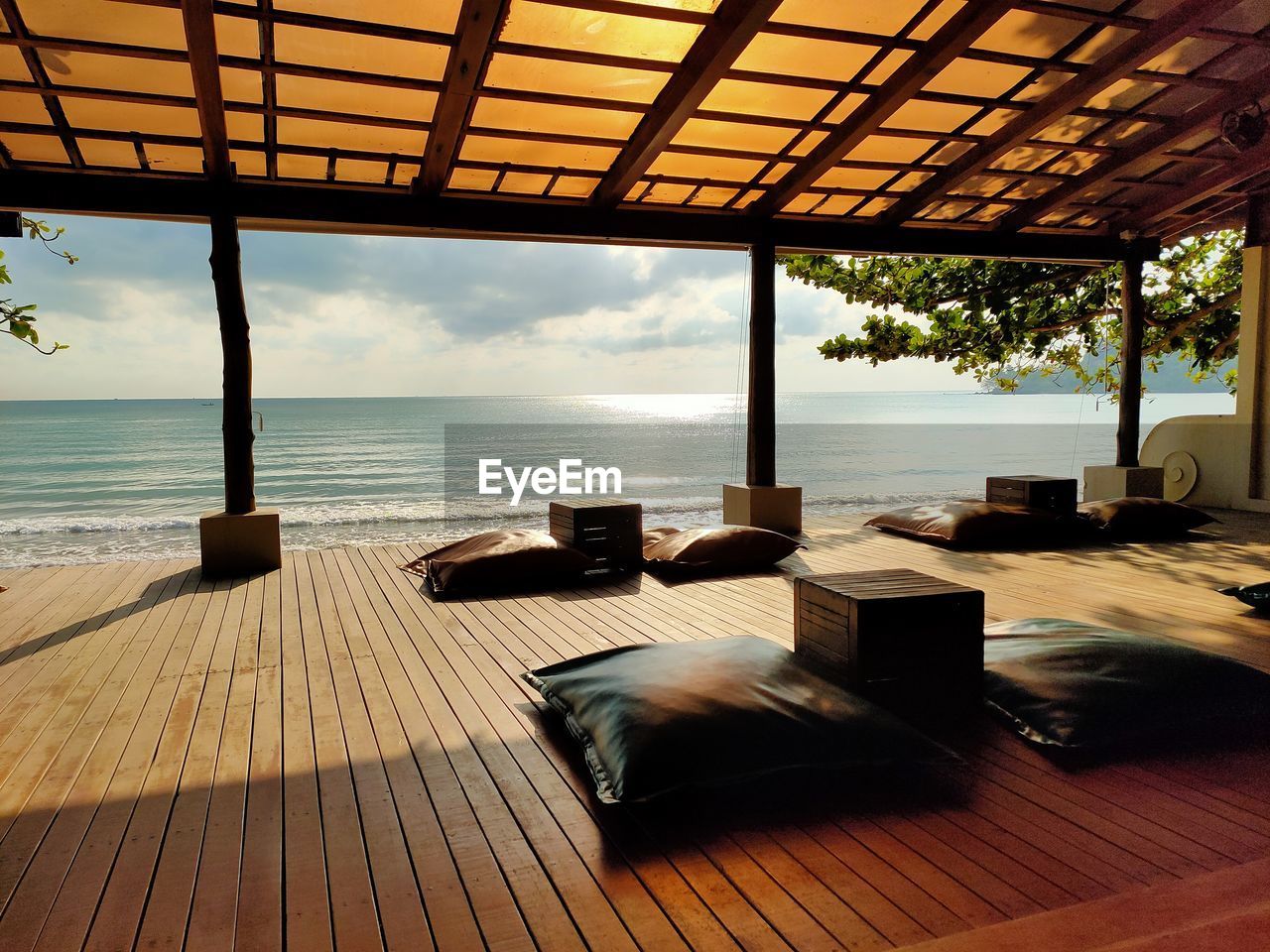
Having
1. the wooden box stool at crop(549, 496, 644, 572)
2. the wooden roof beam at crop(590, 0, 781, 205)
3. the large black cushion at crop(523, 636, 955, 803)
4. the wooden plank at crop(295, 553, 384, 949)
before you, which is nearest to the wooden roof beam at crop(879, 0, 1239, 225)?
the wooden roof beam at crop(590, 0, 781, 205)

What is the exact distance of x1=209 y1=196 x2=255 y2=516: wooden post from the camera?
4.87 m

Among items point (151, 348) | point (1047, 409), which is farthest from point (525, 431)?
point (1047, 409)

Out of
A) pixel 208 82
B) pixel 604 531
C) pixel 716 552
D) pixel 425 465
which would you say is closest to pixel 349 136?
pixel 208 82

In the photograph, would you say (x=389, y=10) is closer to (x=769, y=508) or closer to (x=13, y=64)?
(x=13, y=64)

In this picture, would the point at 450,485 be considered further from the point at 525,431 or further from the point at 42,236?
the point at 525,431

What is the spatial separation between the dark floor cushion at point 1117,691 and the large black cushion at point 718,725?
1.35 ft

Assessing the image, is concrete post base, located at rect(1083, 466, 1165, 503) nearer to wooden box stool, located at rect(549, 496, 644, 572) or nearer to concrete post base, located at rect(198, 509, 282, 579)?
wooden box stool, located at rect(549, 496, 644, 572)

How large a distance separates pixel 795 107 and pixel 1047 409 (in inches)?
2267

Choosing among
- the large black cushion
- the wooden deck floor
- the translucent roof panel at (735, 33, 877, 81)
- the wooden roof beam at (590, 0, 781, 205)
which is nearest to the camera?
the wooden deck floor

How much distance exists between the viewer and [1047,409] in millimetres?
55312

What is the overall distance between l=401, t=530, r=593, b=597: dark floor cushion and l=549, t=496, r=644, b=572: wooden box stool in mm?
124

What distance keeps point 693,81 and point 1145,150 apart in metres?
3.51

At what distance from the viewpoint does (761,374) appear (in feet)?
20.9

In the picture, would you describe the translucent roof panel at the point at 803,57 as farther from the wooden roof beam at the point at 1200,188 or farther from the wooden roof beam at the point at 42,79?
the wooden roof beam at the point at 42,79
